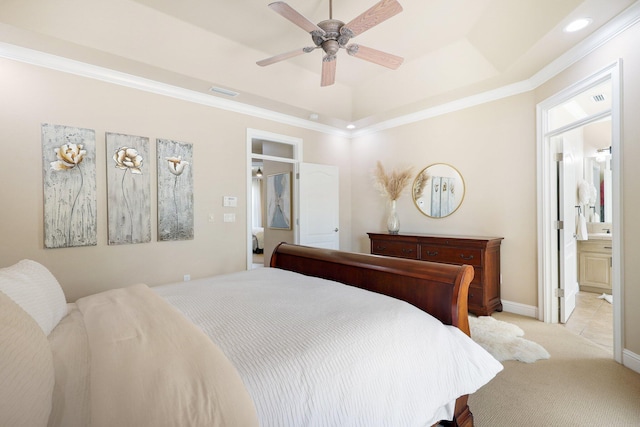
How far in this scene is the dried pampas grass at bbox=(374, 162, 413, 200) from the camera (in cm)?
441

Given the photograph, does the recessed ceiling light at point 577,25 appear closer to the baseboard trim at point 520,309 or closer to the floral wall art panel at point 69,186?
the baseboard trim at point 520,309

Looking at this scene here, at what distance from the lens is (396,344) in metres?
1.26

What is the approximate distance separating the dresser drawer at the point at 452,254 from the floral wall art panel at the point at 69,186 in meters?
3.69

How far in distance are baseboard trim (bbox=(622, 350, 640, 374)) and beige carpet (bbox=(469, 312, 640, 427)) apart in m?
0.04

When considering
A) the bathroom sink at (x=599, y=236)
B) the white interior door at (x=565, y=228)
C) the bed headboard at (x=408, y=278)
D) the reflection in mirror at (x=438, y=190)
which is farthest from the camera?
the bathroom sink at (x=599, y=236)

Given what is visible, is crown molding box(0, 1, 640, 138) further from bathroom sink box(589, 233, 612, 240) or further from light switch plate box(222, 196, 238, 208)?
bathroom sink box(589, 233, 612, 240)

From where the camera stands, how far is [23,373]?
2.43 feet

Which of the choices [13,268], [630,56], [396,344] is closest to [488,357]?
[396,344]

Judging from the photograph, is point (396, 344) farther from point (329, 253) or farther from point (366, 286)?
point (329, 253)

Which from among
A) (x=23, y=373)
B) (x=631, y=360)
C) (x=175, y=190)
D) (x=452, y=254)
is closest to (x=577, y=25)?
(x=452, y=254)

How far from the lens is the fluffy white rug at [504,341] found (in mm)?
2479

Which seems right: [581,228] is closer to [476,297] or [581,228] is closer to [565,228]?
[565,228]

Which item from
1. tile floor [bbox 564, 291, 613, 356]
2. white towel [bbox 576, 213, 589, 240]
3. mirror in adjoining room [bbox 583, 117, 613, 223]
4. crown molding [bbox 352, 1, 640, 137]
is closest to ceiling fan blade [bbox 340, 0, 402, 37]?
crown molding [bbox 352, 1, 640, 137]

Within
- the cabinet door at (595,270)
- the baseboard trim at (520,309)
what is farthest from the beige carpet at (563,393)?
the cabinet door at (595,270)
